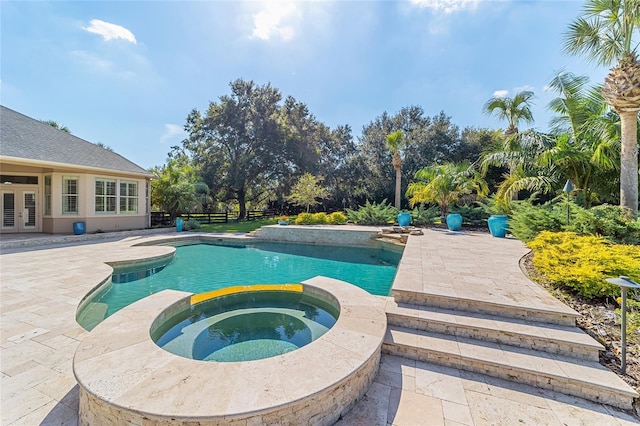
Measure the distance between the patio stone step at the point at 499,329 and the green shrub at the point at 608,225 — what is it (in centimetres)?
483

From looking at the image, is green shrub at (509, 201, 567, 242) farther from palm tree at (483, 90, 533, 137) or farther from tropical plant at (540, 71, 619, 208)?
palm tree at (483, 90, 533, 137)

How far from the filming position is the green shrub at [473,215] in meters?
13.6

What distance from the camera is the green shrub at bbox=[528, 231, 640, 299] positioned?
12.8 feet

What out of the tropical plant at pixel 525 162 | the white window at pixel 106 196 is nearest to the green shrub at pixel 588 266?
the tropical plant at pixel 525 162

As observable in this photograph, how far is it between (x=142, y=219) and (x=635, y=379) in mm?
18470

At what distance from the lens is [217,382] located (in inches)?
89.9

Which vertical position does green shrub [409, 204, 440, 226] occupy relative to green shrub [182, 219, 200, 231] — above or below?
above

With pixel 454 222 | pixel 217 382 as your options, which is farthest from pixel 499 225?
pixel 217 382

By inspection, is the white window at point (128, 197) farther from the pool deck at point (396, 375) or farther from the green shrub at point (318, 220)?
the green shrub at point (318, 220)

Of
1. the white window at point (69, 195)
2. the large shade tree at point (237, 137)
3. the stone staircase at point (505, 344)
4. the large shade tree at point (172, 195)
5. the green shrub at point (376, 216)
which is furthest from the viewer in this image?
the large shade tree at point (237, 137)

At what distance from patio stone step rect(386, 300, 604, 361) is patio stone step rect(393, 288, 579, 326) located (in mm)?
70

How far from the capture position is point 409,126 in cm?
2372

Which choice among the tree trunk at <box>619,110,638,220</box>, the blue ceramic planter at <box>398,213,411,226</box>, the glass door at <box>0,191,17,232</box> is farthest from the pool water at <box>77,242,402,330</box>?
the glass door at <box>0,191,17,232</box>

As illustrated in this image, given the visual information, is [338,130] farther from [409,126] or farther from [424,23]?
[424,23]
